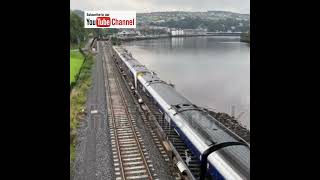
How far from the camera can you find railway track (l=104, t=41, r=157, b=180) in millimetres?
14977

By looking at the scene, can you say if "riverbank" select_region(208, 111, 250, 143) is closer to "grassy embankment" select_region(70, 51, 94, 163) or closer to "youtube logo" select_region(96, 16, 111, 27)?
"grassy embankment" select_region(70, 51, 94, 163)

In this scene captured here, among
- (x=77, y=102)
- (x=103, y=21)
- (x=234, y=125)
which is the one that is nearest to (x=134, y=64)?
(x=77, y=102)

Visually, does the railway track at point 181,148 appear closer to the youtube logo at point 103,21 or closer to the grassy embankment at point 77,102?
the grassy embankment at point 77,102

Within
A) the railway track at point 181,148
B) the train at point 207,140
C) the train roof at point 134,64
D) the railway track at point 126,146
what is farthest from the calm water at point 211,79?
the train at point 207,140

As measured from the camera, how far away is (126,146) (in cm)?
1808

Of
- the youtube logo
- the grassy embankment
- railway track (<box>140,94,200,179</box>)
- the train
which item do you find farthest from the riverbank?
the youtube logo

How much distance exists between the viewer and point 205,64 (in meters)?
63.1

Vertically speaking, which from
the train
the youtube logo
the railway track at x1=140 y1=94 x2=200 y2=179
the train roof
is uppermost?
the youtube logo

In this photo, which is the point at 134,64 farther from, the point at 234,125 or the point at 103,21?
the point at 103,21

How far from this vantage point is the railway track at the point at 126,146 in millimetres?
14977

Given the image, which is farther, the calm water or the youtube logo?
the calm water

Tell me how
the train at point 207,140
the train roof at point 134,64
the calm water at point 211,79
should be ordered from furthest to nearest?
the calm water at point 211,79
the train roof at point 134,64
the train at point 207,140
